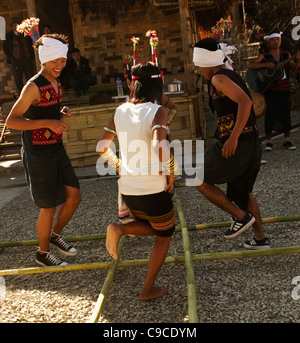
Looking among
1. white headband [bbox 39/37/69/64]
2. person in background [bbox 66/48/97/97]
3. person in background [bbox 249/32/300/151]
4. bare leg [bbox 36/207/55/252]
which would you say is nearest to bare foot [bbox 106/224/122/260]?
bare leg [bbox 36/207/55/252]

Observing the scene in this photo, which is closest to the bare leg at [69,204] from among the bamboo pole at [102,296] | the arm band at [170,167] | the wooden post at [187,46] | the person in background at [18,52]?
the bamboo pole at [102,296]

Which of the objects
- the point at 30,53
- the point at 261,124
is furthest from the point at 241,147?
the point at 30,53

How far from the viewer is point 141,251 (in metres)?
4.08

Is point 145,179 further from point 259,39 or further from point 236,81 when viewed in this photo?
point 259,39

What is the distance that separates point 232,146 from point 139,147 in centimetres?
97

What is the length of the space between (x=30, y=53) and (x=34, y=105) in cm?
721

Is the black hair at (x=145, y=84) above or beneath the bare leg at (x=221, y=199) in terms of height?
above

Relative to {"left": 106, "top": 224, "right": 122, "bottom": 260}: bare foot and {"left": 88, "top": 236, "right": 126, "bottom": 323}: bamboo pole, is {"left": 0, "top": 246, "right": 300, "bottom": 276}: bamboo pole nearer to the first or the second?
{"left": 88, "top": 236, "right": 126, "bottom": 323}: bamboo pole

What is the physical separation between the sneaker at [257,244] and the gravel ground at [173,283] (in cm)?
10

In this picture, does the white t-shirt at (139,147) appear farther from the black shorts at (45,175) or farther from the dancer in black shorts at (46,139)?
the black shorts at (45,175)

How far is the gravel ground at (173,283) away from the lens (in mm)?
2982

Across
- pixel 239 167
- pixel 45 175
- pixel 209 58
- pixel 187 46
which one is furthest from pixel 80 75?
pixel 239 167

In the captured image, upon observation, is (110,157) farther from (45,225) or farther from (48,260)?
(48,260)

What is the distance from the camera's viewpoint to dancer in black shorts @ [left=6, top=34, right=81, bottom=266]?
356cm
